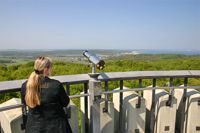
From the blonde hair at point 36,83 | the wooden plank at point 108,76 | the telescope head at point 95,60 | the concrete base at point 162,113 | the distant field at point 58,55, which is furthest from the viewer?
the concrete base at point 162,113

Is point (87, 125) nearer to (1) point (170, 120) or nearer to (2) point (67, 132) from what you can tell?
(2) point (67, 132)

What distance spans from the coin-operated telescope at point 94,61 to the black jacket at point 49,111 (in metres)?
0.49

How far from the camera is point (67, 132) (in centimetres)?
194

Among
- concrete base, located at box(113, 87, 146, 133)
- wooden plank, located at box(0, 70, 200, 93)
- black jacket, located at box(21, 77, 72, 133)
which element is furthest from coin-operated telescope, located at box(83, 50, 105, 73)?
concrete base, located at box(113, 87, 146, 133)

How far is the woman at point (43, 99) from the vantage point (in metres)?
1.73

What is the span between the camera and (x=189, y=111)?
276 cm

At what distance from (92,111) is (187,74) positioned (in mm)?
1190

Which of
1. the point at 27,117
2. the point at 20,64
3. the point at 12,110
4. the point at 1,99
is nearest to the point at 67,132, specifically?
the point at 27,117

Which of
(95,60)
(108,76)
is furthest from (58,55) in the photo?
(95,60)

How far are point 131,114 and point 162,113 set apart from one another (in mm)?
402

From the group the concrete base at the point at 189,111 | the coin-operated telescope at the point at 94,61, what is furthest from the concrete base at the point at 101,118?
the concrete base at the point at 189,111

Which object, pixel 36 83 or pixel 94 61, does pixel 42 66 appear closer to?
pixel 36 83

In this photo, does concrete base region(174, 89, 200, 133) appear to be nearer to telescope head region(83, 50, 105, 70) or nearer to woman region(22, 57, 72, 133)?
telescope head region(83, 50, 105, 70)

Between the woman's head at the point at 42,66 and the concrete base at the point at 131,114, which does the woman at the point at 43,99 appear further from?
the concrete base at the point at 131,114
